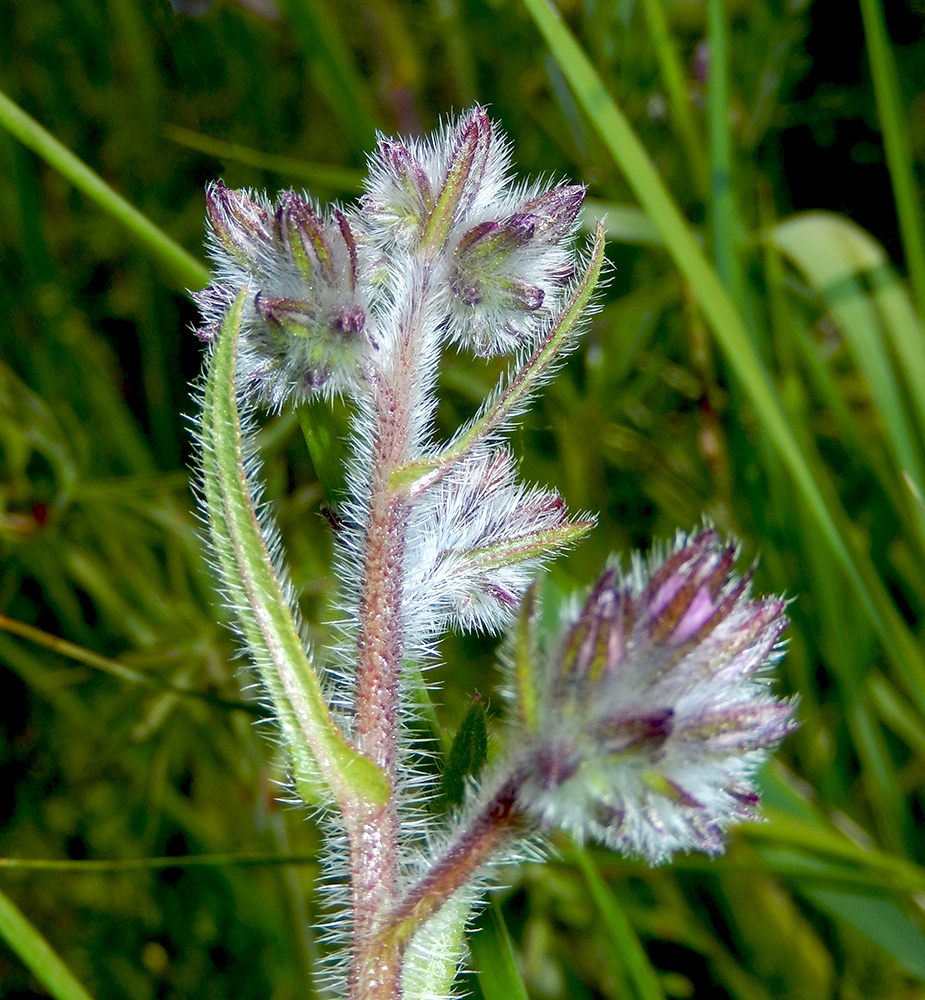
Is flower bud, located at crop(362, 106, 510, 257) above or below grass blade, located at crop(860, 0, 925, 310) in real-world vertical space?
below

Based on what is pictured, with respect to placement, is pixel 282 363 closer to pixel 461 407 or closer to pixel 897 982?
pixel 461 407

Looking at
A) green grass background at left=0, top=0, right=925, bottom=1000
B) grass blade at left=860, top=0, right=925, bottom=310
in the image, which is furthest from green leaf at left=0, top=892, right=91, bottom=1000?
grass blade at left=860, top=0, right=925, bottom=310

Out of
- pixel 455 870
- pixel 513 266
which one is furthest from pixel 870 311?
pixel 455 870

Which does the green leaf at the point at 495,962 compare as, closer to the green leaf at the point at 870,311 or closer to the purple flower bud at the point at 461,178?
the purple flower bud at the point at 461,178

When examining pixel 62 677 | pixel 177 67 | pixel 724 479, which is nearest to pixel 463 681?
pixel 724 479

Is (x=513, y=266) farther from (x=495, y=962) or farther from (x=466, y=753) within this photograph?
(x=495, y=962)

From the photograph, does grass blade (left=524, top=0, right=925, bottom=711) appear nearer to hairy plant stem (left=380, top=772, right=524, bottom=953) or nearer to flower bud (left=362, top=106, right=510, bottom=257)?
flower bud (left=362, top=106, right=510, bottom=257)
